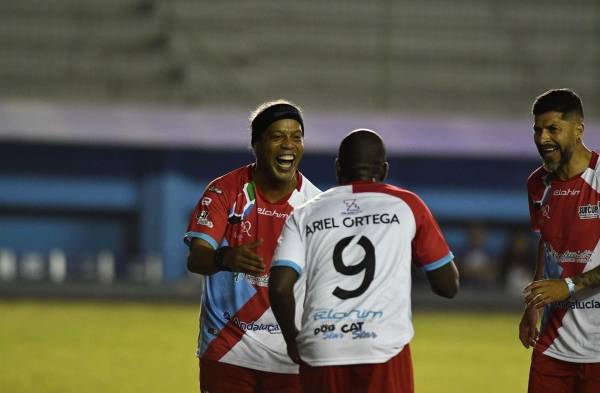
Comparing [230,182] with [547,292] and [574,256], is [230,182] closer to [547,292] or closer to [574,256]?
[547,292]

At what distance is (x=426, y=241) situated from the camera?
4.66 metres

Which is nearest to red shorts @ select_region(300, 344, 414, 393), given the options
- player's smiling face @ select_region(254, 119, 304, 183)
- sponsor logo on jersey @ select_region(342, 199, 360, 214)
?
sponsor logo on jersey @ select_region(342, 199, 360, 214)

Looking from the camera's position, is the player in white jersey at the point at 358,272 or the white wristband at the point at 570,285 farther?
the white wristband at the point at 570,285

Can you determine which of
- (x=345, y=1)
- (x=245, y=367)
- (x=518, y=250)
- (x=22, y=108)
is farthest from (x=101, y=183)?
(x=245, y=367)

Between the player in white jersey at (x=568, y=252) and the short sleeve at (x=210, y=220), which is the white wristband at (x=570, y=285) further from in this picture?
the short sleeve at (x=210, y=220)

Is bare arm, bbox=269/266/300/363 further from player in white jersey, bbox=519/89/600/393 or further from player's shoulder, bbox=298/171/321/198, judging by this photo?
player in white jersey, bbox=519/89/600/393

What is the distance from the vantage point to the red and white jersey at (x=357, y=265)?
4.53 meters

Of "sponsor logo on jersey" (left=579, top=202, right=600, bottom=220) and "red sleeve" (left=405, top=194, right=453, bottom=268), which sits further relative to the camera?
"sponsor logo on jersey" (left=579, top=202, right=600, bottom=220)

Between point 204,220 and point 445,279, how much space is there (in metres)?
1.39

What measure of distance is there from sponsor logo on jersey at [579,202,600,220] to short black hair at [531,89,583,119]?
458 millimetres

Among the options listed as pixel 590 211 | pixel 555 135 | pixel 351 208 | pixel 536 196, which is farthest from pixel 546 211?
pixel 351 208

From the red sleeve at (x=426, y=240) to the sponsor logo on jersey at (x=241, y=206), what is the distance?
1.24 meters

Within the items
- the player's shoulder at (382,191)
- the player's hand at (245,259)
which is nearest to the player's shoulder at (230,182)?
the player's hand at (245,259)

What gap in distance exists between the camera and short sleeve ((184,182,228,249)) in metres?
5.54
